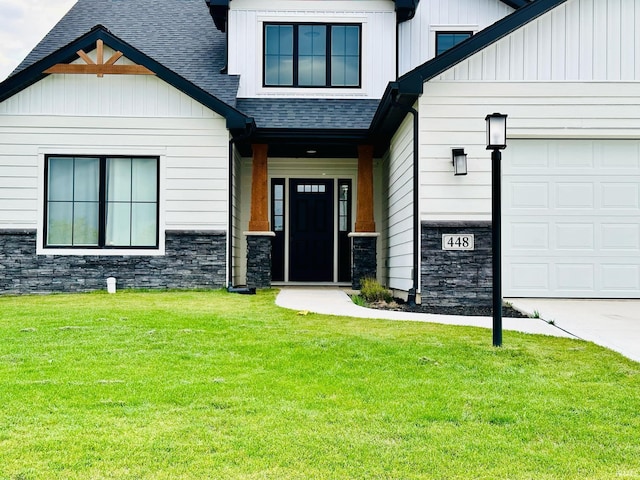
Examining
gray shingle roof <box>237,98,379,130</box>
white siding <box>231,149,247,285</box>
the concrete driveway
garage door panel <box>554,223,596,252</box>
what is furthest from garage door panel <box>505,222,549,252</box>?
white siding <box>231,149,247,285</box>

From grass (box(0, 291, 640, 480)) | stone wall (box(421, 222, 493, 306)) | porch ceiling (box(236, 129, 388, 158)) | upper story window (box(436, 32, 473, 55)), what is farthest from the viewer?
upper story window (box(436, 32, 473, 55))

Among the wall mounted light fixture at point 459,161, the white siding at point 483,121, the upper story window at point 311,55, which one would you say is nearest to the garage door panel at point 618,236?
the white siding at point 483,121

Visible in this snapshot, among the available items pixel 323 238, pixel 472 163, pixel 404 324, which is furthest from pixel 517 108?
pixel 323 238

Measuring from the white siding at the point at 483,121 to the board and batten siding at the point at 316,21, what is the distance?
3.79 metres

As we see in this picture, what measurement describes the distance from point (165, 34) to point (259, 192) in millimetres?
4683

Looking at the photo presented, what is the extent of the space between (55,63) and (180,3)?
5.64 m

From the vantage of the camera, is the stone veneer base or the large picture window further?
the stone veneer base

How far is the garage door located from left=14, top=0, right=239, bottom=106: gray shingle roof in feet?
17.9

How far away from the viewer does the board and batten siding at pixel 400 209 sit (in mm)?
10047

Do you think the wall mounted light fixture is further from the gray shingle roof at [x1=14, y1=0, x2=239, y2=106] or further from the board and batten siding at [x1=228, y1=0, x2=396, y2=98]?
the gray shingle roof at [x1=14, y1=0, x2=239, y2=106]

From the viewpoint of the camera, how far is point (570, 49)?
9.59 meters

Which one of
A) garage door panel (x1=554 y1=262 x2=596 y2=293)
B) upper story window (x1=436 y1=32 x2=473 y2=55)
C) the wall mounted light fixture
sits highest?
upper story window (x1=436 y1=32 x2=473 y2=55)

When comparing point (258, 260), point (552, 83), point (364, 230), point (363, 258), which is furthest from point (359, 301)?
point (552, 83)

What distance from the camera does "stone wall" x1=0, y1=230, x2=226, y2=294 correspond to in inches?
440
